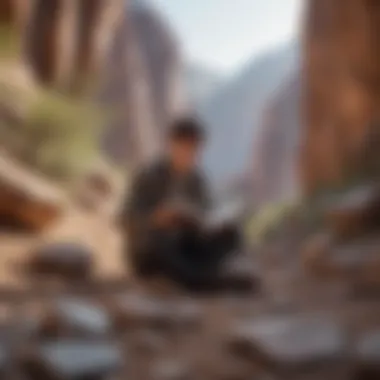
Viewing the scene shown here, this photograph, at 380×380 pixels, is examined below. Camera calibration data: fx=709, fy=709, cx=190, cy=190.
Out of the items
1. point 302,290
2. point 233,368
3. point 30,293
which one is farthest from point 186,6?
point 233,368

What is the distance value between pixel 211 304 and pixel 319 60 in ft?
5.96

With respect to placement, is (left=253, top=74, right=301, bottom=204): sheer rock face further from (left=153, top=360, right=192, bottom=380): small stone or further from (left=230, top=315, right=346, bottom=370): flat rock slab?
(left=153, top=360, right=192, bottom=380): small stone

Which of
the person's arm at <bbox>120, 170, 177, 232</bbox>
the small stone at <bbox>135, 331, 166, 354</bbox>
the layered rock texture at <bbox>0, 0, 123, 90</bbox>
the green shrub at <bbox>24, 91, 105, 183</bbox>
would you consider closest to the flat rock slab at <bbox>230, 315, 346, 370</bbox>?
the small stone at <bbox>135, 331, 166, 354</bbox>

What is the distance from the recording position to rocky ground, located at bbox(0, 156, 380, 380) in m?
0.87

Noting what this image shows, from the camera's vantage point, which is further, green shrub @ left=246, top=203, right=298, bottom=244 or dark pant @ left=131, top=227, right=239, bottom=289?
green shrub @ left=246, top=203, right=298, bottom=244

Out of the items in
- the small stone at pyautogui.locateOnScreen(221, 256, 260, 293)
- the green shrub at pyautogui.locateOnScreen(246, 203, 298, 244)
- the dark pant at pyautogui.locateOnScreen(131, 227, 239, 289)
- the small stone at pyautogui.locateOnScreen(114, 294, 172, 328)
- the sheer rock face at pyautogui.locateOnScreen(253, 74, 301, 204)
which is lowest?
the small stone at pyautogui.locateOnScreen(114, 294, 172, 328)

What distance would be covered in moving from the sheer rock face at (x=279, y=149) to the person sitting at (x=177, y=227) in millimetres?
1032

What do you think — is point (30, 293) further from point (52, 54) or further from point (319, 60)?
point (52, 54)

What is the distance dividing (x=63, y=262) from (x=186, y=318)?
0.42 meters

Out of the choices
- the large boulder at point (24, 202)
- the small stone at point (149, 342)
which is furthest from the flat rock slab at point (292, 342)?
the large boulder at point (24, 202)

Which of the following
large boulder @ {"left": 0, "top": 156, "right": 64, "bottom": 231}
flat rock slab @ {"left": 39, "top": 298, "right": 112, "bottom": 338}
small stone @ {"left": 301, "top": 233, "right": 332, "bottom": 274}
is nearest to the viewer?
flat rock slab @ {"left": 39, "top": 298, "right": 112, "bottom": 338}

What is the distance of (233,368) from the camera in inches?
35.5

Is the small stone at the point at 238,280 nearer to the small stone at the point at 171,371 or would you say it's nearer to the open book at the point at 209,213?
the open book at the point at 209,213

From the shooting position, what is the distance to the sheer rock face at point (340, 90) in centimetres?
239
